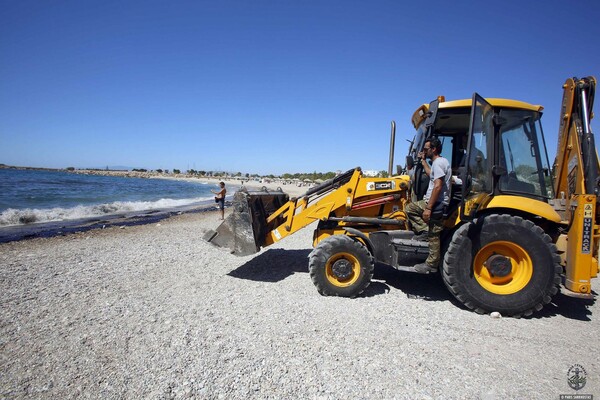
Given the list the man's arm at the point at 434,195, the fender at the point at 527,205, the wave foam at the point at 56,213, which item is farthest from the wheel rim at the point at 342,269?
the wave foam at the point at 56,213

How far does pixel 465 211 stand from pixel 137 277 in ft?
18.9

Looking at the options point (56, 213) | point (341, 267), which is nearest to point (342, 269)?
point (341, 267)

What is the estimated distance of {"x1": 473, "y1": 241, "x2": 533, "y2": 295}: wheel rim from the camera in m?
4.35

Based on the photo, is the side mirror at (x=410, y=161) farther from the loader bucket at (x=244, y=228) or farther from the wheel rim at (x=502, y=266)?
the loader bucket at (x=244, y=228)

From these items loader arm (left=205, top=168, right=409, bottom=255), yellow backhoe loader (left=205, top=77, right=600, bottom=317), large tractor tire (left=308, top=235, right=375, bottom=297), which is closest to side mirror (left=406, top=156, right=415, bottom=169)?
yellow backhoe loader (left=205, top=77, right=600, bottom=317)

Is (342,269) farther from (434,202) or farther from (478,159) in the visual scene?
(478,159)

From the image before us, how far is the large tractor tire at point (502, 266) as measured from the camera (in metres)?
4.19

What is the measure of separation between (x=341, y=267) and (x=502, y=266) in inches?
90.3

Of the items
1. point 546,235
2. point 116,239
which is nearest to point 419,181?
point 546,235

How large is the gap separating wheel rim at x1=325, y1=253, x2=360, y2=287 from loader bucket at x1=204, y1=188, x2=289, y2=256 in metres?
1.39

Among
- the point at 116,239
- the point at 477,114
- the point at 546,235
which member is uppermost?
the point at 477,114

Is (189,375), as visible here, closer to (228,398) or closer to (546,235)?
(228,398)

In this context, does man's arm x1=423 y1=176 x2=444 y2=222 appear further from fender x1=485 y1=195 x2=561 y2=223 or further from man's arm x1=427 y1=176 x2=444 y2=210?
fender x1=485 y1=195 x2=561 y2=223

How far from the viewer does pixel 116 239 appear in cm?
994
